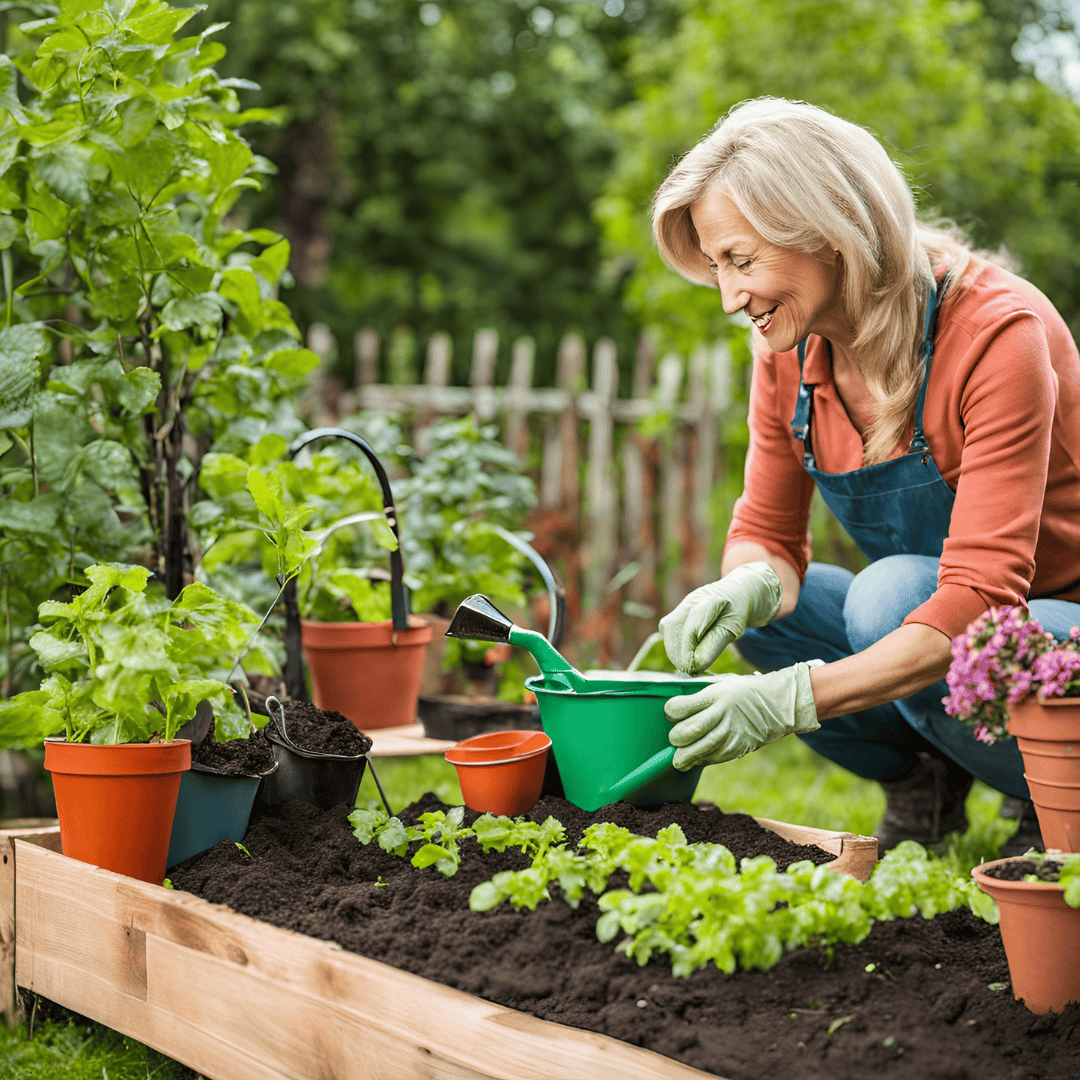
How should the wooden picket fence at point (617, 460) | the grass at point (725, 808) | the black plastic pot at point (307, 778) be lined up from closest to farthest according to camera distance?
the grass at point (725, 808) < the black plastic pot at point (307, 778) < the wooden picket fence at point (617, 460)

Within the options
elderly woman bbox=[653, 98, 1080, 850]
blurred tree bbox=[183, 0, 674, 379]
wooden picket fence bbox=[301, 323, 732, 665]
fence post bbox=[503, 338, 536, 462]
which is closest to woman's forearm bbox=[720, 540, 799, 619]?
elderly woman bbox=[653, 98, 1080, 850]

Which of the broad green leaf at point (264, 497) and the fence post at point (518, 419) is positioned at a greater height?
the fence post at point (518, 419)

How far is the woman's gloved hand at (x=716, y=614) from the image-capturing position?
180 cm

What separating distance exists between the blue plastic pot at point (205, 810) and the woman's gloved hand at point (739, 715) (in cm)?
66

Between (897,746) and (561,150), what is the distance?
981 centimetres

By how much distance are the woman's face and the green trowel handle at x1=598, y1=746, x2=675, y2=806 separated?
0.71 metres

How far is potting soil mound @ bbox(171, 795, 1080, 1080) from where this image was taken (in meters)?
A: 1.01

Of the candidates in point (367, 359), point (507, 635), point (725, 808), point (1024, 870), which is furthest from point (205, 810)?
point (367, 359)

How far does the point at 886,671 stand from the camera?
1.56 metres

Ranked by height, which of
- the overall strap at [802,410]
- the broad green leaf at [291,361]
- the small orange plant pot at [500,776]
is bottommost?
the small orange plant pot at [500,776]

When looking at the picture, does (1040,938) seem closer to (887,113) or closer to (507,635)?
(507,635)

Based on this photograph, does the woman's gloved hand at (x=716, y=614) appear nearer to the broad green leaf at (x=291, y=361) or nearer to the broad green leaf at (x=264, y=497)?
the broad green leaf at (x=264, y=497)

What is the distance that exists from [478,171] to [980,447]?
9870 mm

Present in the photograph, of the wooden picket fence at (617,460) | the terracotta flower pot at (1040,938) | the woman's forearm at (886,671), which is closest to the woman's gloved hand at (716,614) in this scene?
the woman's forearm at (886,671)
